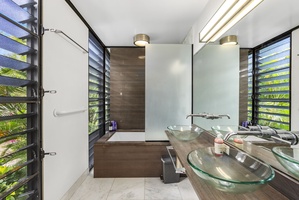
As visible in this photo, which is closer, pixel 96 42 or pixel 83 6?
pixel 83 6

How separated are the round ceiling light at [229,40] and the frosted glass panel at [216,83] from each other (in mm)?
43

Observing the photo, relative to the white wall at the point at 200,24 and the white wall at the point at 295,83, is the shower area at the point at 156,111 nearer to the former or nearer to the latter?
the white wall at the point at 200,24

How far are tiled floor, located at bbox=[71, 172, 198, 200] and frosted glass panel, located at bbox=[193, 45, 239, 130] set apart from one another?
3.14ft

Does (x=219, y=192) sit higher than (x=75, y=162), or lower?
higher

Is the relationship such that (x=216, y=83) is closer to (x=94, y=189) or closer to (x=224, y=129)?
(x=224, y=129)

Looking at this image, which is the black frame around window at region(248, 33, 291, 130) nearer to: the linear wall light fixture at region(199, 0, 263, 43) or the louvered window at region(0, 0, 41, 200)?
the linear wall light fixture at region(199, 0, 263, 43)

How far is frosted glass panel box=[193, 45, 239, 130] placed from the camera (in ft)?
5.29

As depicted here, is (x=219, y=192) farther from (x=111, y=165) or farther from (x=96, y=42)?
(x=96, y=42)

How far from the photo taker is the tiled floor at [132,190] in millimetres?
2014

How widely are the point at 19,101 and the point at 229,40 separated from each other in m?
2.02

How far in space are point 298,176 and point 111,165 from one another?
2.31 m

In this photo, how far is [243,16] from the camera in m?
1.38

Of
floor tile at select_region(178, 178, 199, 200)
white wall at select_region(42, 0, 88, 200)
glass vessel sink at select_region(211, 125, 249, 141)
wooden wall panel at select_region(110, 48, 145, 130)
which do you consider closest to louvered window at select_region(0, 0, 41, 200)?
white wall at select_region(42, 0, 88, 200)

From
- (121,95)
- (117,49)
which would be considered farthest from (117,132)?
(117,49)
